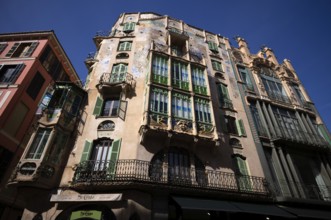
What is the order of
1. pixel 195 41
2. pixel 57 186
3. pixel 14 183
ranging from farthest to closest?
1. pixel 195 41
2. pixel 57 186
3. pixel 14 183

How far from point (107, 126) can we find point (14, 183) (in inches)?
226

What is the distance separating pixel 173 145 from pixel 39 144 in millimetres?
7961

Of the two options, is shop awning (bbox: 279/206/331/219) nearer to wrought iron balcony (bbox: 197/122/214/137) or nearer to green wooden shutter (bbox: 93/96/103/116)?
wrought iron balcony (bbox: 197/122/214/137)

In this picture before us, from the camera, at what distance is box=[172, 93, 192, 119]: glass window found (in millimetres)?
14461

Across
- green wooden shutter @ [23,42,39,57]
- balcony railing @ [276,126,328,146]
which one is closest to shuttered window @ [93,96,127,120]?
green wooden shutter @ [23,42,39,57]

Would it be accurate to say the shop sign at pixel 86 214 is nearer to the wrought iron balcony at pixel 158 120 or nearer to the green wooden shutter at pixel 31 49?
the wrought iron balcony at pixel 158 120

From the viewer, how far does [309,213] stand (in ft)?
39.8

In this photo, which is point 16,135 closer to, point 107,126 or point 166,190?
point 107,126

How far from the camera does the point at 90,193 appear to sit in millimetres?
10805

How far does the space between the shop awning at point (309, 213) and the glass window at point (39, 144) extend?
14.7 m

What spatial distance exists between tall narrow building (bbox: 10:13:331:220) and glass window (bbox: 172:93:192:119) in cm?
9

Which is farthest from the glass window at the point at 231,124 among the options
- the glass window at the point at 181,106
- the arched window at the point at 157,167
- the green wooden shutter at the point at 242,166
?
the arched window at the point at 157,167

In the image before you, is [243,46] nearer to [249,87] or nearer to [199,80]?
[249,87]

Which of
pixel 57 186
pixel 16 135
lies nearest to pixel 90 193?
pixel 57 186
